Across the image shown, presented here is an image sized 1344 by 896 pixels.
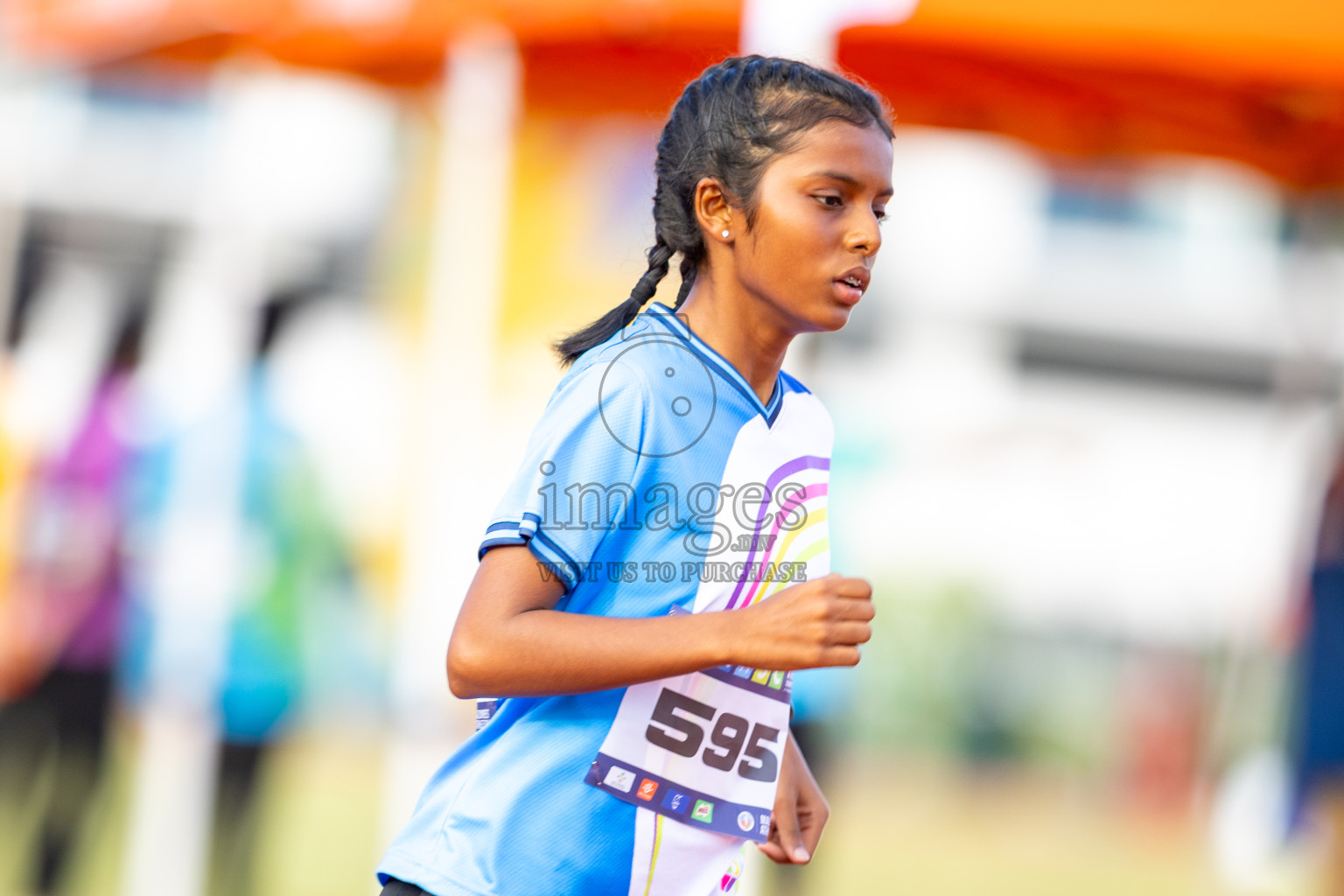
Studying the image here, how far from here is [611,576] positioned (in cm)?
155

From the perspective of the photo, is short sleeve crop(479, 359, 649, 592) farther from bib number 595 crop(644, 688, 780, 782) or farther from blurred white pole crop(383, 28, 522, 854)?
blurred white pole crop(383, 28, 522, 854)

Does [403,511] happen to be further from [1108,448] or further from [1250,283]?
[1250,283]

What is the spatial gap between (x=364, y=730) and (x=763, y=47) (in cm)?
614

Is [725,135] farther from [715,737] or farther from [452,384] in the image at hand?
[452,384]

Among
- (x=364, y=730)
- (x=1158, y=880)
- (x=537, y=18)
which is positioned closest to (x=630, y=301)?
(x=537, y=18)

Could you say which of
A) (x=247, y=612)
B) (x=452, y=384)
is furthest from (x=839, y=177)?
(x=247, y=612)

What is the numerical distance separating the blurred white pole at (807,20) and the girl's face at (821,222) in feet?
4.89

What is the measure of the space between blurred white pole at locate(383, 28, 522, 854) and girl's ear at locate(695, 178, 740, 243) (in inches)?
92.7

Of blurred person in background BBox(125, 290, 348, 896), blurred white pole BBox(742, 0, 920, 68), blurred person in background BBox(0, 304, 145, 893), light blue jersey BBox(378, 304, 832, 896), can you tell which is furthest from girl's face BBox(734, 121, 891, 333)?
blurred person in background BBox(0, 304, 145, 893)

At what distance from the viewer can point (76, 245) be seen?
10609 mm

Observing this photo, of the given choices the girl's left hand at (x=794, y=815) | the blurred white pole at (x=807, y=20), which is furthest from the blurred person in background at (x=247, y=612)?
the girl's left hand at (x=794, y=815)

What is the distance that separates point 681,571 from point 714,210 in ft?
1.37

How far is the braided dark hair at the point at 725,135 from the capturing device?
63.4 inches

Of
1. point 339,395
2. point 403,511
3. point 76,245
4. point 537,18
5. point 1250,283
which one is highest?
point 1250,283
